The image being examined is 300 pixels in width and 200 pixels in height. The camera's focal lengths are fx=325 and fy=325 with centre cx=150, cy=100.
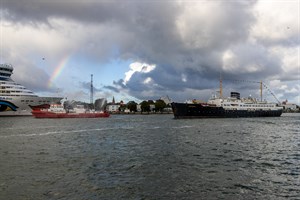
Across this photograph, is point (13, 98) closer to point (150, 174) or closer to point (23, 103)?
point (23, 103)

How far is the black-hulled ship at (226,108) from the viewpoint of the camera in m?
132

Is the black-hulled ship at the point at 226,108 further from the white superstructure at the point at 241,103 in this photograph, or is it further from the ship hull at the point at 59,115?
the ship hull at the point at 59,115

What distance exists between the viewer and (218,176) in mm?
21781

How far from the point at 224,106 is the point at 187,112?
81.0 ft

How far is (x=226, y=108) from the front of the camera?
147375mm

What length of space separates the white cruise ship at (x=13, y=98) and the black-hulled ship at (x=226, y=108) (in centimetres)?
6970

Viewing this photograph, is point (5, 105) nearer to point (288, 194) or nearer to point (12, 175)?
point (12, 175)

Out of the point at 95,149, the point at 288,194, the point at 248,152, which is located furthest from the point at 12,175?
the point at 248,152

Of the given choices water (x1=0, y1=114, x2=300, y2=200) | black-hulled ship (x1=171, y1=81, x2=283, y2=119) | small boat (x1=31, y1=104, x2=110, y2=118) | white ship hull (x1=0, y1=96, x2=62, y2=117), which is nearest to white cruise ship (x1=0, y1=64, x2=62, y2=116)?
white ship hull (x1=0, y1=96, x2=62, y2=117)

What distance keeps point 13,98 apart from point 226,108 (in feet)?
320

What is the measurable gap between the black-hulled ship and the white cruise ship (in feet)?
229

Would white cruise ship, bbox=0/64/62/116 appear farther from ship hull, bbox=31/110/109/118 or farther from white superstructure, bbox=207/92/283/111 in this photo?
white superstructure, bbox=207/92/283/111

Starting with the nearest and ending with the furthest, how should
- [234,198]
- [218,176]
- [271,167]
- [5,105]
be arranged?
[234,198] < [218,176] < [271,167] < [5,105]

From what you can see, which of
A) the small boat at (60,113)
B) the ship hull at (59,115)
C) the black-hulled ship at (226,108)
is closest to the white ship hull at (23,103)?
the small boat at (60,113)
